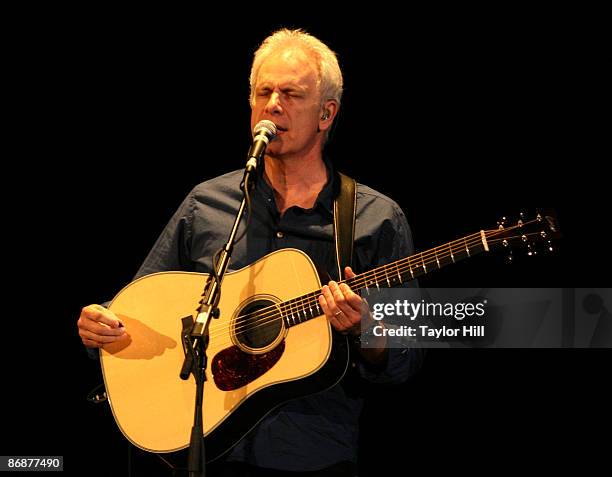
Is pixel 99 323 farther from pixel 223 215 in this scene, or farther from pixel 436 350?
pixel 436 350

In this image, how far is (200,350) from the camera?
2.23 metres

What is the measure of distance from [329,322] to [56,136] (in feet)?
7.34

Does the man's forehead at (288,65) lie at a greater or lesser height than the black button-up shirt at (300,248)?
greater

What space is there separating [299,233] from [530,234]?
0.88 m

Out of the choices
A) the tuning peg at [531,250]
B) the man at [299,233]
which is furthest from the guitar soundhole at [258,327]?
the tuning peg at [531,250]

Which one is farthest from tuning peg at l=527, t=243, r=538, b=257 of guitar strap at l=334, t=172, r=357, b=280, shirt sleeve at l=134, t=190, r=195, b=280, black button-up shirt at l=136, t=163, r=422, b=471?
shirt sleeve at l=134, t=190, r=195, b=280

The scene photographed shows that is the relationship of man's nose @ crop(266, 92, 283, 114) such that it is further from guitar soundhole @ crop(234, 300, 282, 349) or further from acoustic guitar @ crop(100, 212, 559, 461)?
guitar soundhole @ crop(234, 300, 282, 349)

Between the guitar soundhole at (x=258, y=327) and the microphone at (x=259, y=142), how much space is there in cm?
61

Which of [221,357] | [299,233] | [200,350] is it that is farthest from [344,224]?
[200,350]

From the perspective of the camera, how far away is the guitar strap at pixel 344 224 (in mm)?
2891

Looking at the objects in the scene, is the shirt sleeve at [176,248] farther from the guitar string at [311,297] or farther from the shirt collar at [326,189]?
the guitar string at [311,297]

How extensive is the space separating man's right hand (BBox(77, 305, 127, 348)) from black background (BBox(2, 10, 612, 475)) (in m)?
0.51

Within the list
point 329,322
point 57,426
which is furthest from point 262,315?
point 57,426

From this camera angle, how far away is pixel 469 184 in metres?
3.66
